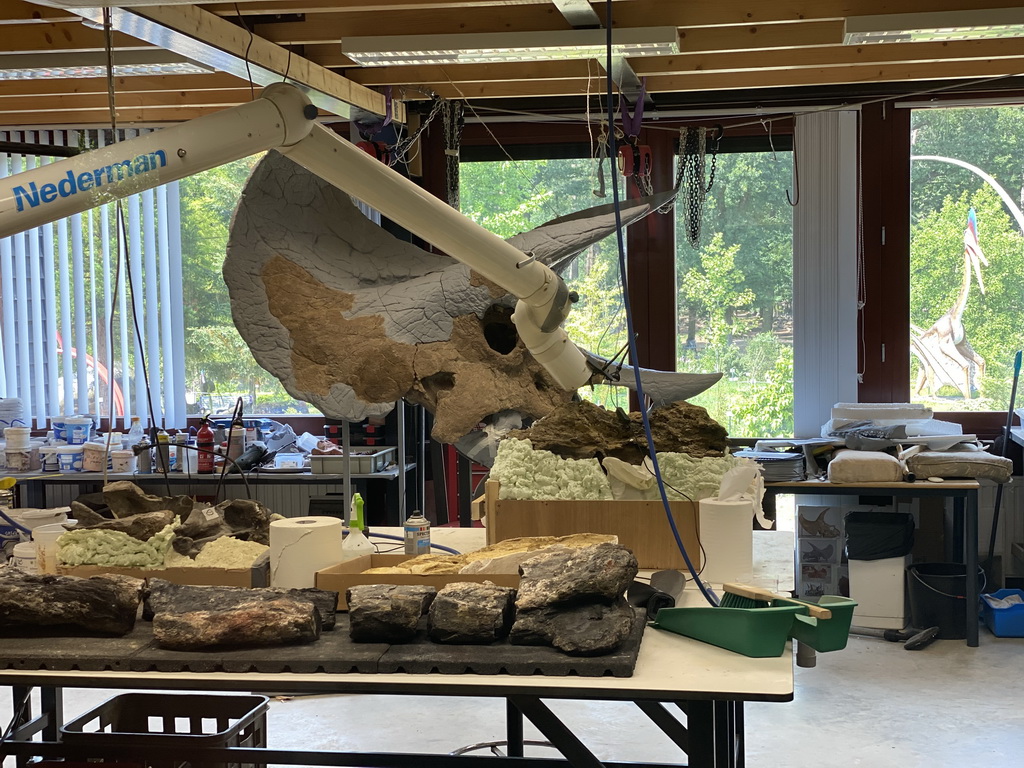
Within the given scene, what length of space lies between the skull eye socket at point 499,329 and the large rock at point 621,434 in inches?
13.3

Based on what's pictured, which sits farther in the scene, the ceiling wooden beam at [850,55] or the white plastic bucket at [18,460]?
the white plastic bucket at [18,460]

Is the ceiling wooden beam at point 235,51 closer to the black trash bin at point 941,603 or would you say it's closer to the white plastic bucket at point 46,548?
the white plastic bucket at point 46,548

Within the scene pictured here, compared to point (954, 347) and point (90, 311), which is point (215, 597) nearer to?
point (90, 311)

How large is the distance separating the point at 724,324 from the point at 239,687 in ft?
15.1

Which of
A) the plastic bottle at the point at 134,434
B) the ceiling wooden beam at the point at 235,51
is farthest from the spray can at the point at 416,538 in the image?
the plastic bottle at the point at 134,434

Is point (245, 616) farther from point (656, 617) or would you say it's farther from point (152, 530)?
point (656, 617)

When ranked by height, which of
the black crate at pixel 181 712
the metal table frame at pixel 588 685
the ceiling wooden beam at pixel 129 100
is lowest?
the black crate at pixel 181 712

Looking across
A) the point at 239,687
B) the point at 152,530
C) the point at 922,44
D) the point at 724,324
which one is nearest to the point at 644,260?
the point at 724,324

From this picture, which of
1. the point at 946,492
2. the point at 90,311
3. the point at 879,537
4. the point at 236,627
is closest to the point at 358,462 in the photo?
the point at 90,311

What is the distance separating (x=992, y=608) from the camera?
494cm

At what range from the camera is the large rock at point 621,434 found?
2.87m

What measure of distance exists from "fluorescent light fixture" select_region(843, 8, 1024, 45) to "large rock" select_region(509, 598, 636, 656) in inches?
111

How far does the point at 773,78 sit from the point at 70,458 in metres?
4.25

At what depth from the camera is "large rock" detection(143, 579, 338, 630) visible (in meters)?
2.17
